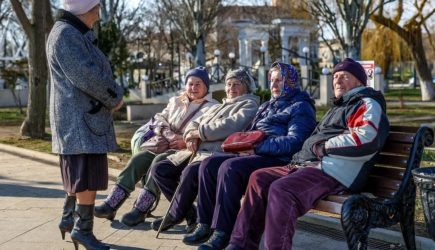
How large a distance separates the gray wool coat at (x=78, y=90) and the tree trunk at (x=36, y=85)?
9.66 metres

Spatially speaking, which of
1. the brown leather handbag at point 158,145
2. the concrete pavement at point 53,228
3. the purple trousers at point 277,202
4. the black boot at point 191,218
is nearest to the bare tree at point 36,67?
the concrete pavement at point 53,228

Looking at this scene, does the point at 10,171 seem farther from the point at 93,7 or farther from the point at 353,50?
the point at 353,50

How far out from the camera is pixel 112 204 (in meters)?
5.84

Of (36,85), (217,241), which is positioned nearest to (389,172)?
(217,241)

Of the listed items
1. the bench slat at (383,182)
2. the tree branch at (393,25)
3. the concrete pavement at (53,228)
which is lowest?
the concrete pavement at (53,228)

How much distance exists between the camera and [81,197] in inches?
185

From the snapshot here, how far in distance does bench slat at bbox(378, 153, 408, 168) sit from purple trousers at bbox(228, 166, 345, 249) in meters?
0.42

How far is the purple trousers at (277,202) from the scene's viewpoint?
4184 mm

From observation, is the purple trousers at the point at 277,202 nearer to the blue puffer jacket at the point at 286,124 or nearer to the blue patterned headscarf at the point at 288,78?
the blue puffer jacket at the point at 286,124

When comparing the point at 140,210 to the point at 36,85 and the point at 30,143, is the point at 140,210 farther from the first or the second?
the point at 36,85

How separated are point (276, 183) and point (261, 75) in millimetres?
25024

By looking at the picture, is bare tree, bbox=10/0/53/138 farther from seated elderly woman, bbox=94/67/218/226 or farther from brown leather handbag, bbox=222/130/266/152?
brown leather handbag, bbox=222/130/266/152

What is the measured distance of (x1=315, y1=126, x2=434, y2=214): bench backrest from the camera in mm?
4367

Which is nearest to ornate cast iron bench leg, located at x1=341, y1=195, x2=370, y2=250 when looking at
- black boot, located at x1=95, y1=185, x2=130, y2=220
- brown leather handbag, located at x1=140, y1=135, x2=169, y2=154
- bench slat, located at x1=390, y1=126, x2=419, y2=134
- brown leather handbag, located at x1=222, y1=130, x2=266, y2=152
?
bench slat, located at x1=390, y1=126, x2=419, y2=134
